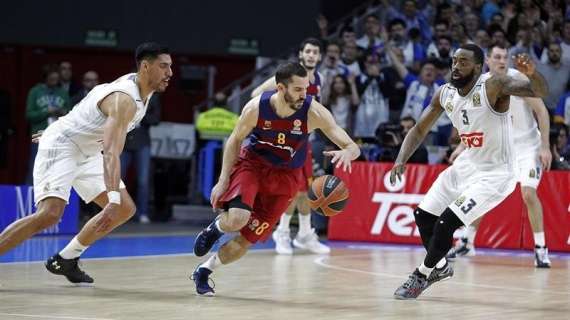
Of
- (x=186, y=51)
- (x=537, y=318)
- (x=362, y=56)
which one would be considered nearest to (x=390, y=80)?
(x=362, y=56)

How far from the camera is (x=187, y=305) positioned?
7746mm

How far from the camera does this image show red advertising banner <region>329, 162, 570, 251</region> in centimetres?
1336

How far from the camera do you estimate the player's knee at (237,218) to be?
8117 millimetres

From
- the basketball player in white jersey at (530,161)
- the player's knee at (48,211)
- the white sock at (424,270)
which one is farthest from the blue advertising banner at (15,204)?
the white sock at (424,270)

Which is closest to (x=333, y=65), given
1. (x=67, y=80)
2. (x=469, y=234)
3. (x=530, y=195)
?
(x=67, y=80)

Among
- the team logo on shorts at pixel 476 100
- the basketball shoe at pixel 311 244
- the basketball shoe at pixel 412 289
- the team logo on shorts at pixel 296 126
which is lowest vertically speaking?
the basketball shoe at pixel 311 244

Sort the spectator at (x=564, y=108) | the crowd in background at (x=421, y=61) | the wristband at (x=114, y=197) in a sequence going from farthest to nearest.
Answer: the crowd in background at (x=421, y=61) → the spectator at (x=564, y=108) → the wristband at (x=114, y=197)

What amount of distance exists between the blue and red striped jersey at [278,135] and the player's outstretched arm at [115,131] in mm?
935

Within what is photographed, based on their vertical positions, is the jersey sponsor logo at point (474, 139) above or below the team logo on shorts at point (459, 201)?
above

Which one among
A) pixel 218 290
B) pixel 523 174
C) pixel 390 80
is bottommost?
pixel 218 290

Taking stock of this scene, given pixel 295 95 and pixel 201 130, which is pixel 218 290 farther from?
pixel 201 130

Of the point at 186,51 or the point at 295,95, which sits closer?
the point at 295,95

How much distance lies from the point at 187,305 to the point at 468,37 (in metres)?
10.3

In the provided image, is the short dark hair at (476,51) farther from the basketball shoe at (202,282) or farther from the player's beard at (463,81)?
the basketball shoe at (202,282)
